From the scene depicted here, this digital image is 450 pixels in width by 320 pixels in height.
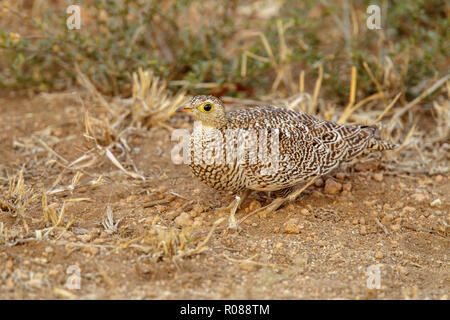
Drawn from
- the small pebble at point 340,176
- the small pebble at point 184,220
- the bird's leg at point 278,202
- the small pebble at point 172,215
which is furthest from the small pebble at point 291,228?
the small pebble at point 340,176

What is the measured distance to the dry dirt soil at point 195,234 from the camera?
309cm

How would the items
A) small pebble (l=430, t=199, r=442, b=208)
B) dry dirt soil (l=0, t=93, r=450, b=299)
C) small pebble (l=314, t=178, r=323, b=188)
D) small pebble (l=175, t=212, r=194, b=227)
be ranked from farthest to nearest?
small pebble (l=314, t=178, r=323, b=188)
small pebble (l=430, t=199, r=442, b=208)
small pebble (l=175, t=212, r=194, b=227)
dry dirt soil (l=0, t=93, r=450, b=299)

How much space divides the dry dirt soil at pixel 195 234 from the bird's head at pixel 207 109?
75cm

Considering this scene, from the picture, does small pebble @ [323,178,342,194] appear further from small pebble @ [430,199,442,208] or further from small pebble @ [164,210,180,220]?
small pebble @ [164,210,180,220]

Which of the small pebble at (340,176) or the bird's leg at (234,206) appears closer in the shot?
the bird's leg at (234,206)

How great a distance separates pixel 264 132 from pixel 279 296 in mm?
1279

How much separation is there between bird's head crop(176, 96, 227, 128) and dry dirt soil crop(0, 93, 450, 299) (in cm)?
75

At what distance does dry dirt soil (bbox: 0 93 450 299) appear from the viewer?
3090 millimetres

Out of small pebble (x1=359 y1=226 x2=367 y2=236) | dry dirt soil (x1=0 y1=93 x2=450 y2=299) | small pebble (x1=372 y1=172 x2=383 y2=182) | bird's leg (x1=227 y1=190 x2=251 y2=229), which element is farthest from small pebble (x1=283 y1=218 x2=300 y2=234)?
small pebble (x1=372 y1=172 x2=383 y2=182)

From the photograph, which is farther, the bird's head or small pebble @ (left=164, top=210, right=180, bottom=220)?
small pebble @ (left=164, top=210, right=180, bottom=220)

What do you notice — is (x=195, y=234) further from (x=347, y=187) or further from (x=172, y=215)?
(x=347, y=187)

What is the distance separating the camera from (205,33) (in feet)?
19.8

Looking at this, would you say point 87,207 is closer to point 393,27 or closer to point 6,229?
point 6,229

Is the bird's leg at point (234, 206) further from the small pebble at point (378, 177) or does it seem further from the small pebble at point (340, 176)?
the small pebble at point (378, 177)
